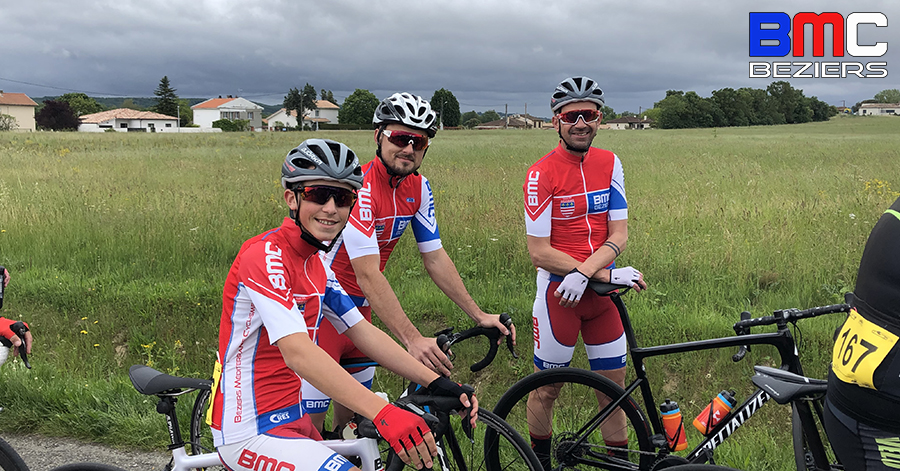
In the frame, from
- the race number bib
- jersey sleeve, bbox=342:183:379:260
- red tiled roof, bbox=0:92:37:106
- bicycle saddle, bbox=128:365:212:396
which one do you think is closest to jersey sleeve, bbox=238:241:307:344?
bicycle saddle, bbox=128:365:212:396

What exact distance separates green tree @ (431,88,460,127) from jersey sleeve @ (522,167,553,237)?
98571mm

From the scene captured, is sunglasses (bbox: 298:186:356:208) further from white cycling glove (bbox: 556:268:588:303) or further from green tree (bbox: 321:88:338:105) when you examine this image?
green tree (bbox: 321:88:338:105)

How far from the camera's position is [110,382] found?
18.7 ft

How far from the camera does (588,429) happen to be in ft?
12.3

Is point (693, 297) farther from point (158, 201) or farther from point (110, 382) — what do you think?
point (158, 201)

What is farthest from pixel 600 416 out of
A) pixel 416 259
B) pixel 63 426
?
pixel 416 259

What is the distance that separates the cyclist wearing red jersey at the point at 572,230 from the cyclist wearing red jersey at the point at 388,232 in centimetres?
71

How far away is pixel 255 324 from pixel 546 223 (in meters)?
2.26

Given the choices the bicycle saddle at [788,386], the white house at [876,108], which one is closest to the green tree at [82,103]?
the bicycle saddle at [788,386]

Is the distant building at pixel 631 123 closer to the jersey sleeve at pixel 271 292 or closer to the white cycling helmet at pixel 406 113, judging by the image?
the white cycling helmet at pixel 406 113

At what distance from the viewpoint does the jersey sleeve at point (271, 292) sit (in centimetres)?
222

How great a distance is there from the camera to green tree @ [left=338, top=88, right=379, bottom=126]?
→ 100188 millimetres

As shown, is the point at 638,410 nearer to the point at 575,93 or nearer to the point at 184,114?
the point at 575,93

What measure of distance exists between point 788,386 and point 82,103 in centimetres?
16360
